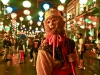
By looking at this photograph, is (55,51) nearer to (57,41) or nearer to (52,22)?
(57,41)

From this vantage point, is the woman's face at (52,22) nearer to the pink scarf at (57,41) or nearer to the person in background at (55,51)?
the person in background at (55,51)

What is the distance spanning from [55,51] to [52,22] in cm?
41

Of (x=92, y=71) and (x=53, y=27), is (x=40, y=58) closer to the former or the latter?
(x=53, y=27)

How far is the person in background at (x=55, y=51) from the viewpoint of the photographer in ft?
10.0

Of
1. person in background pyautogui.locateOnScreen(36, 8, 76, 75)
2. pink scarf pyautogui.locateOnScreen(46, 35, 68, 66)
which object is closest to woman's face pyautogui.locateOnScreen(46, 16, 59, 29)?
person in background pyautogui.locateOnScreen(36, 8, 76, 75)

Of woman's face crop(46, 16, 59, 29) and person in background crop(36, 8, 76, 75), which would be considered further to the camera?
woman's face crop(46, 16, 59, 29)

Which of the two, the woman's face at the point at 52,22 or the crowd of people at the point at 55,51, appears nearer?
the crowd of people at the point at 55,51

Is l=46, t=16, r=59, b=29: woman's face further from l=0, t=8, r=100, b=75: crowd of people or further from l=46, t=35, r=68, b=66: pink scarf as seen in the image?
l=46, t=35, r=68, b=66: pink scarf

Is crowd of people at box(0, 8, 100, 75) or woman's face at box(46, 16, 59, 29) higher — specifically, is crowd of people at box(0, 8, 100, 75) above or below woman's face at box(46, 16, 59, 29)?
below

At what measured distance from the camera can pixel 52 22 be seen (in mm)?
3258

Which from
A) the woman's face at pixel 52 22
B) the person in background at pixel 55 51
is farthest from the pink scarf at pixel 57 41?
the woman's face at pixel 52 22

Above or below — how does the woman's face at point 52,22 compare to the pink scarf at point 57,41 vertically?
above

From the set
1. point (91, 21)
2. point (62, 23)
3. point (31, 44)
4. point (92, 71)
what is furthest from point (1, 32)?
point (62, 23)

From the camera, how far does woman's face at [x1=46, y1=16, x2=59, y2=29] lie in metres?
3.24
